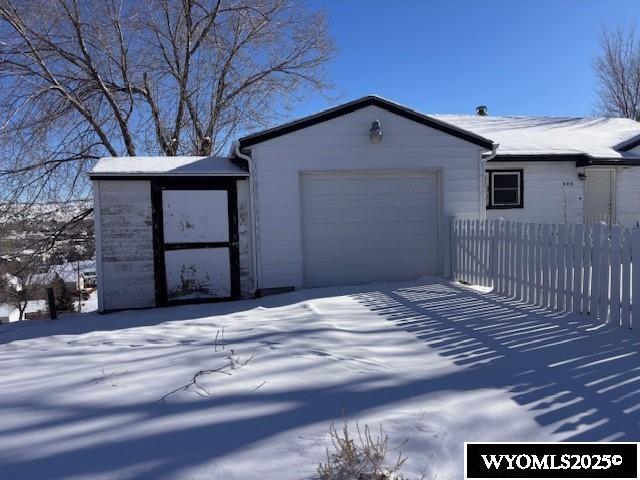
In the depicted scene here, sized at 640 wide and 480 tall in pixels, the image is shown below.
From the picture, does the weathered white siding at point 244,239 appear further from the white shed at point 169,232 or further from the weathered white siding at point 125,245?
the weathered white siding at point 125,245

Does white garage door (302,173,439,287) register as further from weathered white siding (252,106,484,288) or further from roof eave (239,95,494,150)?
roof eave (239,95,494,150)

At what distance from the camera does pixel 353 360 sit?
382 cm

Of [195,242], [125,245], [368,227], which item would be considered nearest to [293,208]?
[368,227]

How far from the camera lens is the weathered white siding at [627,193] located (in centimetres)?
1287

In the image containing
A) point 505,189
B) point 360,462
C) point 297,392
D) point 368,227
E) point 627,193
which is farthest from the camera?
point 627,193

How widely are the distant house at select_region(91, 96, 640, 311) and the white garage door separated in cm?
2

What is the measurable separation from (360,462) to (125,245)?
20.9 ft

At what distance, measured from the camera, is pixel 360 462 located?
7.17ft

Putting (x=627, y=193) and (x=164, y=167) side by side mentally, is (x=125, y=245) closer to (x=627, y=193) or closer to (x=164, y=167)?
(x=164, y=167)

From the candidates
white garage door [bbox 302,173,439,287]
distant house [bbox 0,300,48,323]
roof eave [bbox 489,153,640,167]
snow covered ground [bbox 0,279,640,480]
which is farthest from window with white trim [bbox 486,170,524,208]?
distant house [bbox 0,300,48,323]

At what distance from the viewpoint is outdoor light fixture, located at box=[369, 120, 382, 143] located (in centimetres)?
796

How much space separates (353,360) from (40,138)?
15.5 metres

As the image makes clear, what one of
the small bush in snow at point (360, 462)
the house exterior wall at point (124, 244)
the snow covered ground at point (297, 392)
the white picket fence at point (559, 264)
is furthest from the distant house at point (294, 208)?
the small bush in snow at point (360, 462)

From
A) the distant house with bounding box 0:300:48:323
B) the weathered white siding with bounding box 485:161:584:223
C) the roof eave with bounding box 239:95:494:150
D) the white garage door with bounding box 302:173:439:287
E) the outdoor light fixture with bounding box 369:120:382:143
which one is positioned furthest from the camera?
the distant house with bounding box 0:300:48:323
